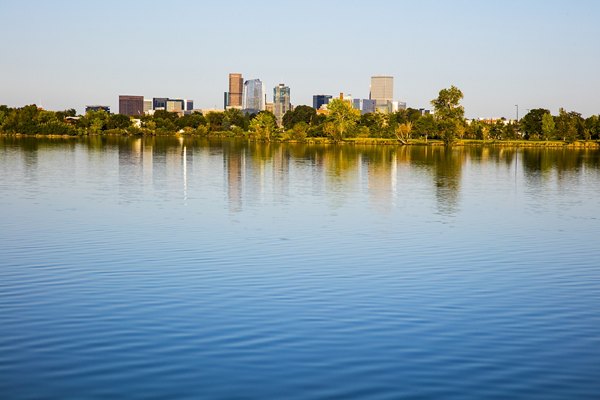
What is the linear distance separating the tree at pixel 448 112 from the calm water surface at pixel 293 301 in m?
128

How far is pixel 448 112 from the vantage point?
552 ft

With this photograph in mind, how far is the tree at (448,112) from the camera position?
166m

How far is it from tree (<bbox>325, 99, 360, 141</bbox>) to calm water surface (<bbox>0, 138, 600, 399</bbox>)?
141 m

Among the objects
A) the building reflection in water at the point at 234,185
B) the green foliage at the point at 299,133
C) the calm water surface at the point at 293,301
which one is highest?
the green foliage at the point at 299,133

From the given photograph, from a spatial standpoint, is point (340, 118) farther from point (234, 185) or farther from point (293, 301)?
point (293, 301)

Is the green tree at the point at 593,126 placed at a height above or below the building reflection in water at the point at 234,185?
above

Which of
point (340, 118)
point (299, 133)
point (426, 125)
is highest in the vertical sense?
point (340, 118)

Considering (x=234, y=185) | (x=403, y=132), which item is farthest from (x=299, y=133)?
(x=234, y=185)

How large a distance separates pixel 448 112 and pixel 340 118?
28598mm

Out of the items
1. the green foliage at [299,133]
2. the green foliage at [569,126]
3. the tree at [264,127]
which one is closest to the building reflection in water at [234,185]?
the green foliage at [299,133]

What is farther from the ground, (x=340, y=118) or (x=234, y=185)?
(x=340, y=118)

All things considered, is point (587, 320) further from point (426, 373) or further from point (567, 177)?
point (567, 177)

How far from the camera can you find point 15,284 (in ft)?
60.6

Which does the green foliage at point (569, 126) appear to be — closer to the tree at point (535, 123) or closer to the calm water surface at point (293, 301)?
the tree at point (535, 123)
